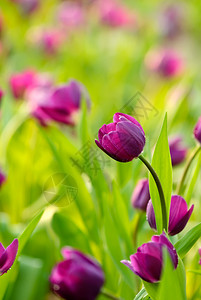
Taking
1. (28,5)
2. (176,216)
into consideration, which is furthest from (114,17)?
(176,216)

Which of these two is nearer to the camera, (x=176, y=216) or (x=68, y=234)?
(x=176, y=216)

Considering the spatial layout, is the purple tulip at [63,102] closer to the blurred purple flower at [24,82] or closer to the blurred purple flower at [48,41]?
the blurred purple flower at [24,82]

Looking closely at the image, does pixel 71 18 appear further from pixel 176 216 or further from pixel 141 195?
pixel 176 216

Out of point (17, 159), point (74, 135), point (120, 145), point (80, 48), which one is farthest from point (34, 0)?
point (120, 145)

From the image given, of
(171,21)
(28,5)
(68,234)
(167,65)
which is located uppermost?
(28,5)

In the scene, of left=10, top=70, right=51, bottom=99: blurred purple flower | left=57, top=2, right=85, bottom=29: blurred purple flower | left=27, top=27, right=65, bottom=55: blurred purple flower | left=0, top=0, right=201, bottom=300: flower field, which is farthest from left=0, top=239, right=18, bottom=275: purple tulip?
left=57, top=2, right=85, bottom=29: blurred purple flower

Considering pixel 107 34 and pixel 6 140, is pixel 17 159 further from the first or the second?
pixel 107 34

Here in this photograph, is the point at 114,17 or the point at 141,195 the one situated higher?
the point at 114,17
